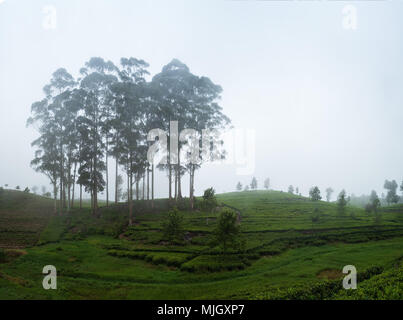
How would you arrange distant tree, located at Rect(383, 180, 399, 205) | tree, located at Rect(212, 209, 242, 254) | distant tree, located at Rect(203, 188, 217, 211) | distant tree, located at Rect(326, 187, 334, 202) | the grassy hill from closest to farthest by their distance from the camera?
tree, located at Rect(212, 209, 242, 254) < the grassy hill < distant tree, located at Rect(203, 188, 217, 211) < distant tree, located at Rect(383, 180, 399, 205) < distant tree, located at Rect(326, 187, 334, 202)

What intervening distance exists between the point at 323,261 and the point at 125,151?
25971 mm

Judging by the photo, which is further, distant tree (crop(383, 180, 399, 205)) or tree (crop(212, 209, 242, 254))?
distant tree (crop(383, 180, 399, 205))

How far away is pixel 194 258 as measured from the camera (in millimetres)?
18703

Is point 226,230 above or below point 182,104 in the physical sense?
below

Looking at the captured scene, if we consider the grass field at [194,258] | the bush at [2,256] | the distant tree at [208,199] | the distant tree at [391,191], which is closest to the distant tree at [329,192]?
the distant tree at [391,191]

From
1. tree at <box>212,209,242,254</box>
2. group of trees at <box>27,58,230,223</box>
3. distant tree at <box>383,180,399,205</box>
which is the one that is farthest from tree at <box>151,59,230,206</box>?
distant tree at <box>383,180,399,205</box>

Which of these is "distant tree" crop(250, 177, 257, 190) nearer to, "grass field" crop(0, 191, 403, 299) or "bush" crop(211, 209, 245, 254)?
"grass field" crop(0, 191, 403, 299)

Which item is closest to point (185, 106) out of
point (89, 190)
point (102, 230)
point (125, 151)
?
point (125, 151)

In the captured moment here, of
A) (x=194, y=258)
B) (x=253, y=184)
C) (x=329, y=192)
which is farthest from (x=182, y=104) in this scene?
(x=329, y=192)

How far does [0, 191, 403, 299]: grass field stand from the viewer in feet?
40.7

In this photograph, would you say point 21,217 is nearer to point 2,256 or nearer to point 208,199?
point 2,256
